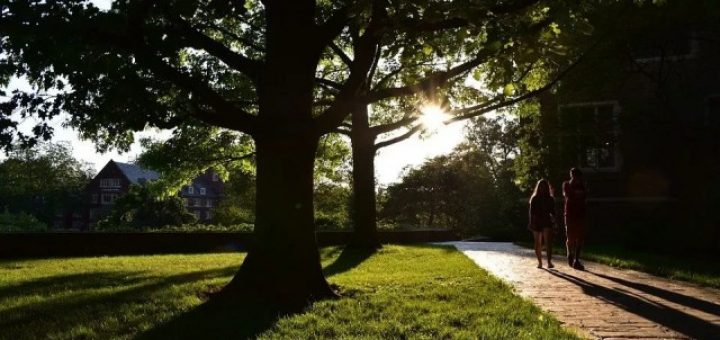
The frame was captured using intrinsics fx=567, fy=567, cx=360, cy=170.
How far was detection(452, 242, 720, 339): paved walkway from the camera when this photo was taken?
538cm

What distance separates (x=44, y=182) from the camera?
77.8 metres

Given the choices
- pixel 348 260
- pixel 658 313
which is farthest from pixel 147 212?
pixel 658 313

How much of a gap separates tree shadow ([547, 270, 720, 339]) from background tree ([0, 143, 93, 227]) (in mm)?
76657

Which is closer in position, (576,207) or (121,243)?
(576,207)

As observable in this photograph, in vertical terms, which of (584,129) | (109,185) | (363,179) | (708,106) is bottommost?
(363,179)

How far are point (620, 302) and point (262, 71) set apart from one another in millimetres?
5484

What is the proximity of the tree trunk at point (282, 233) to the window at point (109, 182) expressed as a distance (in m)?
88.5

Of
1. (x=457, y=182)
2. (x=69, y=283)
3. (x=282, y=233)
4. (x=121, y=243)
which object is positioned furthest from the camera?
(x=457, y=182)

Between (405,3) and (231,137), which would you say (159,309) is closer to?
(405,3)

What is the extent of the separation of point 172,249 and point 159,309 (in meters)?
14.2

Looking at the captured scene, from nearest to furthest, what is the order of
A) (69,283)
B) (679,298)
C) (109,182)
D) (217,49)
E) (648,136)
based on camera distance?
1. (679,298)
2. (217,49)
3. (69,283)
4. (648,136)
5. (109,182)

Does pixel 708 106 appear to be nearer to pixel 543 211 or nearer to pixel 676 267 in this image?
pixel 676 267

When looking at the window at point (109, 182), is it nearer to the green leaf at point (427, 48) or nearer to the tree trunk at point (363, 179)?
the tree trunk at point (363, 179)

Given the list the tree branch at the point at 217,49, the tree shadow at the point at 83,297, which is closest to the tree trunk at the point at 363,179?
the tree shadow at the point at 83,297
